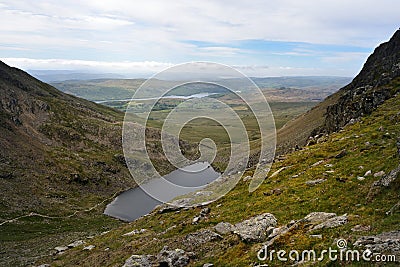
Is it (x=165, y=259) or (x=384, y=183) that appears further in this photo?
(x=165, y=259)

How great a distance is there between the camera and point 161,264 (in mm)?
33812

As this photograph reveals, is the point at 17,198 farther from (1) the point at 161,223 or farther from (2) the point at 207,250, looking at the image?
(2) the point at 207,250

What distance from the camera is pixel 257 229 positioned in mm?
32594

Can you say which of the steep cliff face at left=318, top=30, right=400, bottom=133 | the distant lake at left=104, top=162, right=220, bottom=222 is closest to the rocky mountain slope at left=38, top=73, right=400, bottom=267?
the steep cliff face at left=318, top=30, right=400, bottom=133

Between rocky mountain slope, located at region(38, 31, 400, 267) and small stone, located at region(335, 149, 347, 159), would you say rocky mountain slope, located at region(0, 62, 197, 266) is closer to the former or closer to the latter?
rocky mountain slope, located at region(38, 31, 400, 267)

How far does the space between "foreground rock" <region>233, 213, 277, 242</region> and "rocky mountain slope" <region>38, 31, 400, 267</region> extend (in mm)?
95

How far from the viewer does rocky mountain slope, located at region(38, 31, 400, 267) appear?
24078mm

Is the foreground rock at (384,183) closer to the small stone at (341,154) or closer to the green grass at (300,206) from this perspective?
the green grass at (300,206)

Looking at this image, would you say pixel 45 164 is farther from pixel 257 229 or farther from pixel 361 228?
pixel 361 228

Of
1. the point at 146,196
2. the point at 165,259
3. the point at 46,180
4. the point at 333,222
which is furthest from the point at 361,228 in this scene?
the point at 46,180

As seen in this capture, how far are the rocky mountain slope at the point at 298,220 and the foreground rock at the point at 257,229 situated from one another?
10 cm

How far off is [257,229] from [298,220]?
4.05 metres

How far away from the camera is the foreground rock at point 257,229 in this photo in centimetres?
3122

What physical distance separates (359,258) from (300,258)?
497 centimetres
